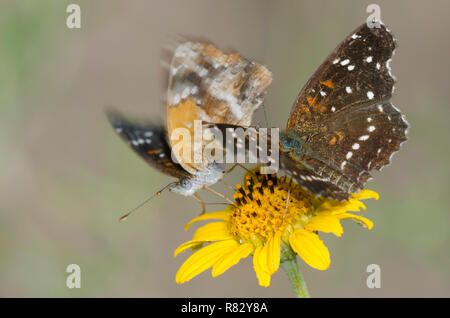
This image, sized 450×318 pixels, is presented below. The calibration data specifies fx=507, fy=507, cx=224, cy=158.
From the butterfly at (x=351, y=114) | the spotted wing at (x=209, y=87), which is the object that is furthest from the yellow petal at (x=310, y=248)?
the spotted wing at (x=209, y=87)

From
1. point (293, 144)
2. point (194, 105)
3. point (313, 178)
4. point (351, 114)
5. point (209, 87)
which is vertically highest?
point (209, 87)

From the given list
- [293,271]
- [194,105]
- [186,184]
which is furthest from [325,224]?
[194,105]

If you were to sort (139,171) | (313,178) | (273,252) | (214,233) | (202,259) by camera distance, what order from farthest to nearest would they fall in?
1. (139,171)
2. (214,233)
3. (202,259)
4. (273,252)
5. (313,178)

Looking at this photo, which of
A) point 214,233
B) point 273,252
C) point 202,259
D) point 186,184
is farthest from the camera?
point 186,184

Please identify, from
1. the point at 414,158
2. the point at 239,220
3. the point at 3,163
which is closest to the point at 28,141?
the point at 3,163

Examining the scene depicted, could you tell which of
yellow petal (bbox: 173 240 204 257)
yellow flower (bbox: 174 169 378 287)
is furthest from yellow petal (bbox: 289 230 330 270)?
yellow petal (bbox: 173 240 204 257)

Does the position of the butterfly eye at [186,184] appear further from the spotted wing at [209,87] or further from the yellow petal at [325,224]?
the yellow petal at [325,224]

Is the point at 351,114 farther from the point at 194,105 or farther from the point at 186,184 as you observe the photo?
the point at 186,184
